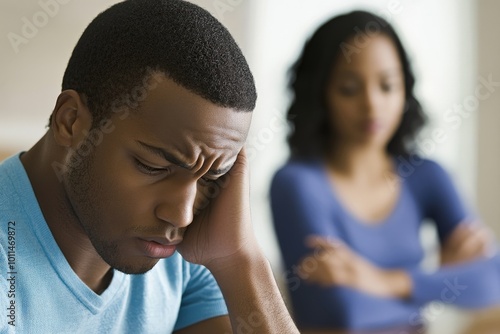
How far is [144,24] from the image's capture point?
0.77 meters

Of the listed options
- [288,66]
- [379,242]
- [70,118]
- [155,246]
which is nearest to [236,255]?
[155,246]

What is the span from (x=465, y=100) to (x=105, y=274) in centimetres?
187

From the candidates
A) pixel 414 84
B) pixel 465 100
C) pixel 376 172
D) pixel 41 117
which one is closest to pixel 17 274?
pixel 41 117

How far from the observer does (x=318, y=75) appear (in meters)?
1.72

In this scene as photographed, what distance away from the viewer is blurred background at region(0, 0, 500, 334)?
1.44 m

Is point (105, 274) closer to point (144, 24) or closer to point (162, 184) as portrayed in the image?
point (162, 184)

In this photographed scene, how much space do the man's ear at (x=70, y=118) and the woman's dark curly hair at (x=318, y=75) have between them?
978 millimetres

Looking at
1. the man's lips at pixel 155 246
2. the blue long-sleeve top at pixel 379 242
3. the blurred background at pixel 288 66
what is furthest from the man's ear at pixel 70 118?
the blue long-sleeve top at pixel 379 242

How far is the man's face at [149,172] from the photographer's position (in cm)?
75

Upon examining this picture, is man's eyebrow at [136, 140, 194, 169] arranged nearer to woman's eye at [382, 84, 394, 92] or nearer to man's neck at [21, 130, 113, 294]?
man's neck at [21, 130, 113, 294]

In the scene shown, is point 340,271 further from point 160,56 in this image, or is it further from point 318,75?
point 160,56

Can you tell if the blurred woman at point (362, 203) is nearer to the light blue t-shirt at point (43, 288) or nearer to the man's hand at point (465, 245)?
the man's hand at point (465, 245)

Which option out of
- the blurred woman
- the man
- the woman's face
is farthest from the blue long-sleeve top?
the man

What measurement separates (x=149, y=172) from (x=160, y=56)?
0.12 m
